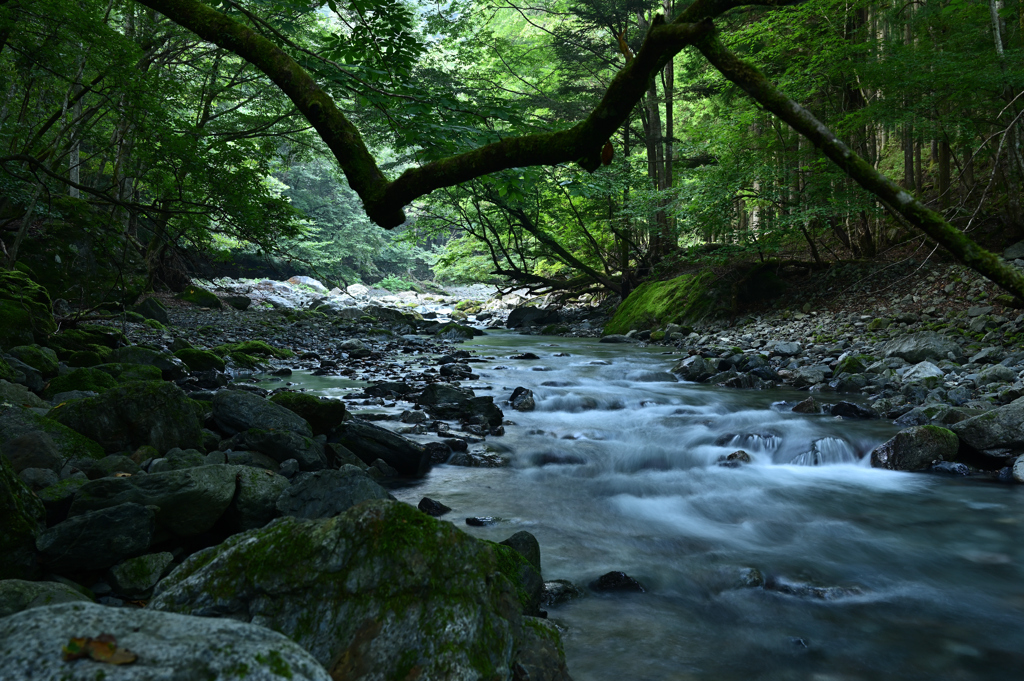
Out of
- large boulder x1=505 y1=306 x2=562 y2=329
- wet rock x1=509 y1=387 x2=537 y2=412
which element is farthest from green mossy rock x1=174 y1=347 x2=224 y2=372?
large boulder x1=505 y1=306 x2=562 y2=329

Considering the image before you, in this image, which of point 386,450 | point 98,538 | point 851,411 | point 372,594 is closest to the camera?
point 372,594

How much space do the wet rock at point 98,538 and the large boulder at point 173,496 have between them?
8.2 inches

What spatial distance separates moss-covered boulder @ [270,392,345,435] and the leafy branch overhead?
12.3ft

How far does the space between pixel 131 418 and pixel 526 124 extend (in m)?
4.19

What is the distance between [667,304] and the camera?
16.8 metres

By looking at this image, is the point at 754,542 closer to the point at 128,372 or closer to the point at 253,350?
the point at 128,372

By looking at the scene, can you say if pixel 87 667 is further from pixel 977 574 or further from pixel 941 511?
pixel 941 511

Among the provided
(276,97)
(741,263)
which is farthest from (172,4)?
(741,263)

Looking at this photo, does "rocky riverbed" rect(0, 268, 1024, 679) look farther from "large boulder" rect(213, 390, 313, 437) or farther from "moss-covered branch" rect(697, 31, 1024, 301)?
"moss-covered branch" rect(697, 31, 1024, 301)

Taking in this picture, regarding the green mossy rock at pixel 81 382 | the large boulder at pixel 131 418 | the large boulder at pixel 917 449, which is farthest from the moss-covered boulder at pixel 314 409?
the large boulder at pixel 917 449

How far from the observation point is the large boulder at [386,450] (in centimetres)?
582

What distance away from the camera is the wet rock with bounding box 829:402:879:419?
24.8ft

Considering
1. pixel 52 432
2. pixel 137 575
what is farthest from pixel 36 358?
pixel 137 575

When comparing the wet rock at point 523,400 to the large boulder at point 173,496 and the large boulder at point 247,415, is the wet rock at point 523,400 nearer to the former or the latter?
the large boulder at point 247,415
